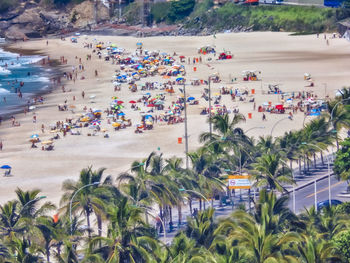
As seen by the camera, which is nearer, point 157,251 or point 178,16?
point 157,251

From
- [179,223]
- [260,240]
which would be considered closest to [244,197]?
[179,223]

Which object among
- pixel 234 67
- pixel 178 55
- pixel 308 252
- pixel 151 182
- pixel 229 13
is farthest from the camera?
pixel 229 13

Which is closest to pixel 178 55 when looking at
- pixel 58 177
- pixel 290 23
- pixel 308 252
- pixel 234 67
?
pixel 234 67

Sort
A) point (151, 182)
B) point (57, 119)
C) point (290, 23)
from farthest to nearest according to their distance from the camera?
point (290, 23) < point (57, 119) < point (151, 182)

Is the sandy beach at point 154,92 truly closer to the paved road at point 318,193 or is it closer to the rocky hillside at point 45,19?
the paved road at point 318,193

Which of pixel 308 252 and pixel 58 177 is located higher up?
pixel 308 252

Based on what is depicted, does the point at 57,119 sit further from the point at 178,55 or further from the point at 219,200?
the point at 178,55
